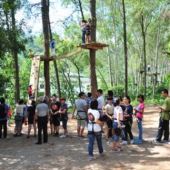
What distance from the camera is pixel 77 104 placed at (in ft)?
25.2

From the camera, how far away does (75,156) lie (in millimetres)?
6074

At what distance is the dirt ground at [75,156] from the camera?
17.3 ft

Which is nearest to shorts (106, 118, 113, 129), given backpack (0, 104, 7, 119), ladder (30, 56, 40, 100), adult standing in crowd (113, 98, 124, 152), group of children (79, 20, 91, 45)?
adult standing in crowd (113, 98, 124, 152)

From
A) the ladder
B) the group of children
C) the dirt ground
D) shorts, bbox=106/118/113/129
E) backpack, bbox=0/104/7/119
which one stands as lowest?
the dirt ground

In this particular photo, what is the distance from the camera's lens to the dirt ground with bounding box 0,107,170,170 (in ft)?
17.3

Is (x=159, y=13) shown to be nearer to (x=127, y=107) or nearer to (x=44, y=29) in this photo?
(x=44, y=29)

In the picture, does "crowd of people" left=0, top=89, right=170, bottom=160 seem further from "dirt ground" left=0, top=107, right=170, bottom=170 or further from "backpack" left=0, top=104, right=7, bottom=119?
"dirt ground" left=0, top=107, right=170, bottom=170

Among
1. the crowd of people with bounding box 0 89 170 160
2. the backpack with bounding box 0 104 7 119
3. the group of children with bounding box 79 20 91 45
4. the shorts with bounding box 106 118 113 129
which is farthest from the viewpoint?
the group of children with bounding box 79 20 91 45

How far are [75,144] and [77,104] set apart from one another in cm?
127

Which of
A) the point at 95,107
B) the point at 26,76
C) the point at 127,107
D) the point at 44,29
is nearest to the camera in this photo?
the point at 95,107

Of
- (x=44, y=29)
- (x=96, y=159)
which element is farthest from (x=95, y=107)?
(x=44, y=29)

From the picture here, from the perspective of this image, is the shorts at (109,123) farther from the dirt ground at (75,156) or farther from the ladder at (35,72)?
the ladder at (35,72)

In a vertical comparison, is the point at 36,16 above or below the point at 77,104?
above

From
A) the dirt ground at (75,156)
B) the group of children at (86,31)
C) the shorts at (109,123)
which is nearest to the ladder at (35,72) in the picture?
the group of children at (86,31)
